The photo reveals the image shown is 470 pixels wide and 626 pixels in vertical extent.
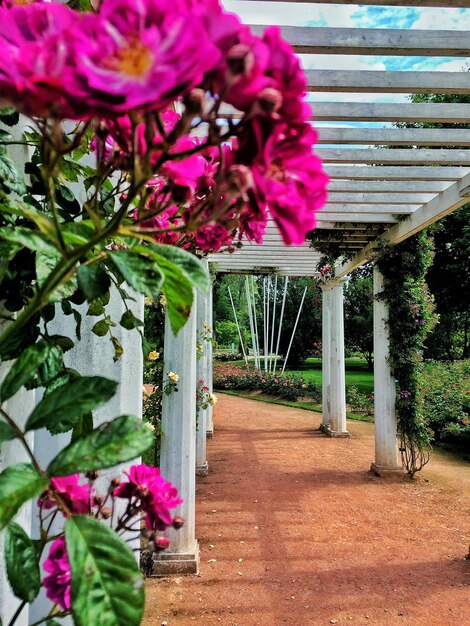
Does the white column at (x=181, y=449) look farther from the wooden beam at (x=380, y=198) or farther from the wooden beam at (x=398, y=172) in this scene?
the wooden beam at (x=380, y=198)

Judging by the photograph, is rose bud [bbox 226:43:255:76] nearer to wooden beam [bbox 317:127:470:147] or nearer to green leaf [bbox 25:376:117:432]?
green leaf [bbox 25:376:117:432]

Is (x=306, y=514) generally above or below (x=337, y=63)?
below

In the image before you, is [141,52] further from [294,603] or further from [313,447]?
[313,447]

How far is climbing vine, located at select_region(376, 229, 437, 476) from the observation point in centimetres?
635

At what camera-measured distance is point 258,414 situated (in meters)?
11.3

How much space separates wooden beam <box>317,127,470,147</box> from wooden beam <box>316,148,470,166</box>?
245 mm

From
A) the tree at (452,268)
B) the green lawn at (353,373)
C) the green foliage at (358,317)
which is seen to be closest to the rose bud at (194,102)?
the tree at (452,268)

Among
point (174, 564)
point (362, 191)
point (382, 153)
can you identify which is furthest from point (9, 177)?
point (362, 191)

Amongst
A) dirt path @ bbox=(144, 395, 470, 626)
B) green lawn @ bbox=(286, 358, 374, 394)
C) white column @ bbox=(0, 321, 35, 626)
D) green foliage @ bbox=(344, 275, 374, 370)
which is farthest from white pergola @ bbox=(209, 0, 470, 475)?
green foliage @ bbox=(344, 275, 374, 370)

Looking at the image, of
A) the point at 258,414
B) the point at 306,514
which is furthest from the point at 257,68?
Answer: the point at 258,414

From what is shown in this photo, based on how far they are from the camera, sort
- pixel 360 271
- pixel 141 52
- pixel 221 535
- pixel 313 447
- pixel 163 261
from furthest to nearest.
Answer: pixel 360 271 → pixel 313 447 → pixel 221 535 → pixel 163 261 → pixel 141 52

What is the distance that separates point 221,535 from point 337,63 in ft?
13.1

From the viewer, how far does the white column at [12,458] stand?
0.73m

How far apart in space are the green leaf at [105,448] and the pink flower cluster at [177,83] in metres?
0.17
